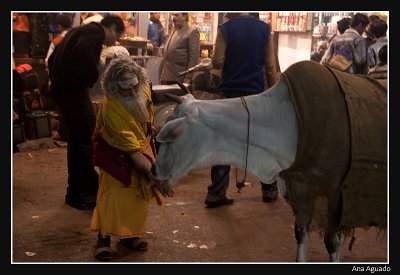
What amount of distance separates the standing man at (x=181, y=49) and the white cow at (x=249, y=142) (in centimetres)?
377

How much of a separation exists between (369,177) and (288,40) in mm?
4332

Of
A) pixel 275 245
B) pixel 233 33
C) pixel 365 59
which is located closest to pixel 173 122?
pixel 275 245

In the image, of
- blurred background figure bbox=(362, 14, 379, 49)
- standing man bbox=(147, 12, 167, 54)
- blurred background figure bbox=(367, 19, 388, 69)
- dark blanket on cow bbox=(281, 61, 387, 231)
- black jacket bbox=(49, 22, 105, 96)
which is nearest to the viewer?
dark blanket on cow bbox=(281, 61, 387, 231)

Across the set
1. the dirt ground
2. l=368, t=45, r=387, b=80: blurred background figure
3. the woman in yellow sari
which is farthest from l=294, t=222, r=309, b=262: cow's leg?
l=368, t=45, r=387, b=80: blurred background figure

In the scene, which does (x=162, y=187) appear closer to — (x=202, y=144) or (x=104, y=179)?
(x=202, y=144)

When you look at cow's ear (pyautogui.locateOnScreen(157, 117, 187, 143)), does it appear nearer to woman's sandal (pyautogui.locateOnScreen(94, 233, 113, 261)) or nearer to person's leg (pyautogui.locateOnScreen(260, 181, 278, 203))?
woman's sandal (pyautogui.locateOnScreen(94, 233, 113, 261))

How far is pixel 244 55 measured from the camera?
422 centimetres

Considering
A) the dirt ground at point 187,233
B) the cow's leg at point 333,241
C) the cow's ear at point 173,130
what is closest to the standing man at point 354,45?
the dirt ground at point 187,233

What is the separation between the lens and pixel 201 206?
4.58 m

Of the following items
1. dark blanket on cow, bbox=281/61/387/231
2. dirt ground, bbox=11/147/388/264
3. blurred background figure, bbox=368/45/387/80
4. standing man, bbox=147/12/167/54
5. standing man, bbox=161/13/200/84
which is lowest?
dirt ground, bbox=11/147/388/264

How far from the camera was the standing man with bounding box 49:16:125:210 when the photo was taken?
13.1ft

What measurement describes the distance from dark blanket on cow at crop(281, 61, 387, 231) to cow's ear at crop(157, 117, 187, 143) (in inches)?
21.7

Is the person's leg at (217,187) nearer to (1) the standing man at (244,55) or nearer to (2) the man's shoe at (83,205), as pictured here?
(1) the standing man at (244,55)

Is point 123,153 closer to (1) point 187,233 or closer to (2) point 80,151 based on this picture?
(1) point 187,233
